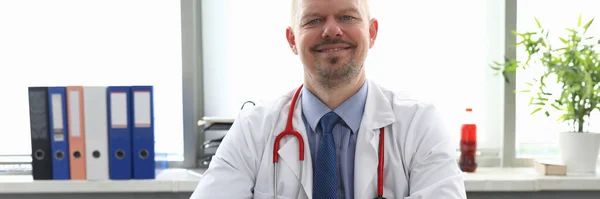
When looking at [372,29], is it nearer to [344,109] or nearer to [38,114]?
[344,109]

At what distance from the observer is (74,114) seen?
1.76m

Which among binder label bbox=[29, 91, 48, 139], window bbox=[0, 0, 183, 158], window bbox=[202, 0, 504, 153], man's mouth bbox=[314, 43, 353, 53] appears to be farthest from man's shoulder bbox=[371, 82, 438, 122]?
binder label bbox=[29, 91, 48, 139]

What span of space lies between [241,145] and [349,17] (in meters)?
0.44

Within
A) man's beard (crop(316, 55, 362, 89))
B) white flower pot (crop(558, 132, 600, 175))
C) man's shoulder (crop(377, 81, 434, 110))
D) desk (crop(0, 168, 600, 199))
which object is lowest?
desk (crop(0, 168, 600, 199))

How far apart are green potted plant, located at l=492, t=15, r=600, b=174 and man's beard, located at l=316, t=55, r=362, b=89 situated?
85cm

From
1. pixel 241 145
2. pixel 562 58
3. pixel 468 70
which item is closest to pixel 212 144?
pixel 241 145

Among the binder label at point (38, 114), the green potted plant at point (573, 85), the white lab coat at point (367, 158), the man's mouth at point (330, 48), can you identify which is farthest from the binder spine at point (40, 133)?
the green potted plant at point (573, 85)

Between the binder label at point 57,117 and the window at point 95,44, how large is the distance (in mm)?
318

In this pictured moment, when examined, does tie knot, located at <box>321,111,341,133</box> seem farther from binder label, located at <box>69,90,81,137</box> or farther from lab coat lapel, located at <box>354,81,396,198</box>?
binder label, located at <box>69,90,81,137</box>

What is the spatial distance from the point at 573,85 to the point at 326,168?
1024 millimetres

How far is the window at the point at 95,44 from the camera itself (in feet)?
6.79

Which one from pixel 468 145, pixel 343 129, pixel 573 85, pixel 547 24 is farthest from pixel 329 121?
pixel 547 24

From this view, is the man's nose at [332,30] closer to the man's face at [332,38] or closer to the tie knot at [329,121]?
the man's face at [332,38]

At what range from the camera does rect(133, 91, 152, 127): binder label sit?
1.76 m
